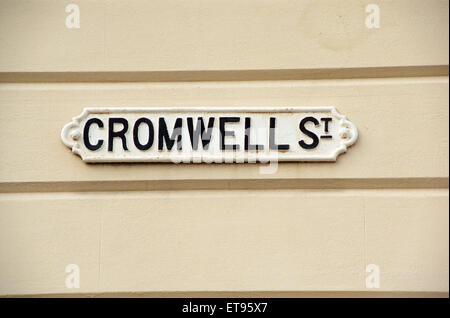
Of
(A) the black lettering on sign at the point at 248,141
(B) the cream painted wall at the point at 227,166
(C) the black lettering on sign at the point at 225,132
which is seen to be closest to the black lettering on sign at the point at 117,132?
(B) the cream painted wall at the point at 227,166

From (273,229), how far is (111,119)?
1019 millimetres

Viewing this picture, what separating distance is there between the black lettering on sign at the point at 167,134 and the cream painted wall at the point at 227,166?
11cm

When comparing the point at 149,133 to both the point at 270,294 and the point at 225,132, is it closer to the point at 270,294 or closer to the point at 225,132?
the point at 225,132

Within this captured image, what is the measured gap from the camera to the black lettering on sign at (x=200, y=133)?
3.61 metres

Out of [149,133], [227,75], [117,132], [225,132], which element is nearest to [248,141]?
[225,132]

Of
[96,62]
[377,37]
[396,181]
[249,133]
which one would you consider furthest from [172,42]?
[396,181]

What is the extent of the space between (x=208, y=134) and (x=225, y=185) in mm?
279

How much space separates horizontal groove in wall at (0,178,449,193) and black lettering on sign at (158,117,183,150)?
0.19 meters

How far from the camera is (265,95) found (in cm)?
366

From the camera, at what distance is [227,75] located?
A: 369 centimetres

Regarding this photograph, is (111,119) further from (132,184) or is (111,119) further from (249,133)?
(249,133)

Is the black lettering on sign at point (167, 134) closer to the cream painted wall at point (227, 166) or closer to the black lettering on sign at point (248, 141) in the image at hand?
the cream painted wall at point (227, 166)

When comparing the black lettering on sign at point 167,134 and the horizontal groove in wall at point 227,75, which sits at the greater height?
the horizontal groove in wall at point 227,75
